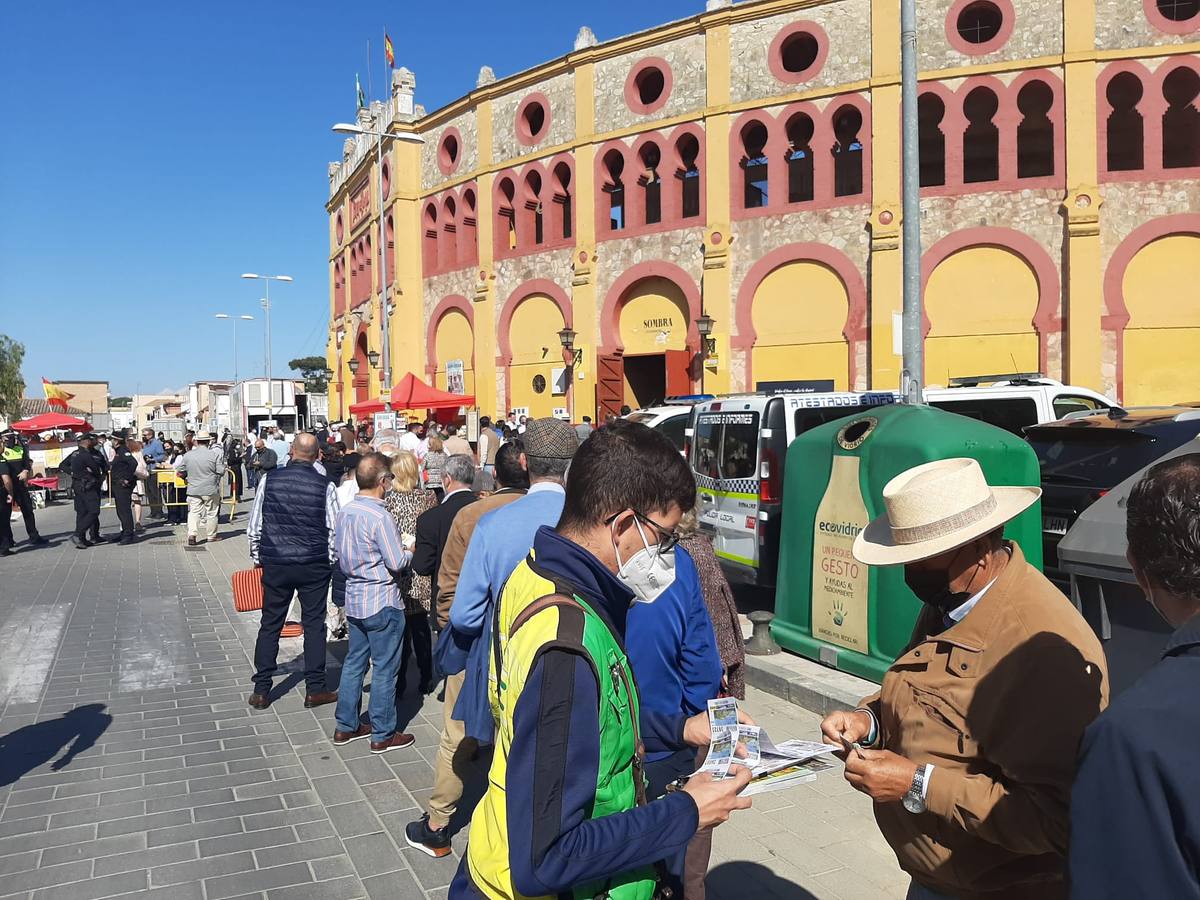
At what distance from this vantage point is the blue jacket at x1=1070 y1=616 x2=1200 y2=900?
4.37 feet

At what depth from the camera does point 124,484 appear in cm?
1639

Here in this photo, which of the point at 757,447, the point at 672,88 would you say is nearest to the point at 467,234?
the point at 672,88

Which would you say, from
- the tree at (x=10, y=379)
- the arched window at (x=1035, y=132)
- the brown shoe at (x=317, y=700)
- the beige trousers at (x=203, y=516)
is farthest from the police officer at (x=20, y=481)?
the tree at (x=10, y=379)

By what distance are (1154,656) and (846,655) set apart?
97.4 inches

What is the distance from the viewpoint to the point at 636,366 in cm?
2569

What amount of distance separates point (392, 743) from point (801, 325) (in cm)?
1810

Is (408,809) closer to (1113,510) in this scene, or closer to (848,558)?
(848,558)

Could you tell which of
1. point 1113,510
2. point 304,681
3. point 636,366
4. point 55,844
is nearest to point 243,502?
point 636,366

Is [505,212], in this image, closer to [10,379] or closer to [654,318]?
[654,318]

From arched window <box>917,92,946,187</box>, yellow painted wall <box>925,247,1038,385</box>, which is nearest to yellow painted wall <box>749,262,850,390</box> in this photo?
yellow painted wall <box>925,247,1038,385</box>

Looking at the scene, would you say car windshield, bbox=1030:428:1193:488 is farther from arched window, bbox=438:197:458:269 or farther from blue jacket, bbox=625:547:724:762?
arched window, bbox=438:197:458:269

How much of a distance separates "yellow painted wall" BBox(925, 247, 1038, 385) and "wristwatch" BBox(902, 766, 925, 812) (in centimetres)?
1969

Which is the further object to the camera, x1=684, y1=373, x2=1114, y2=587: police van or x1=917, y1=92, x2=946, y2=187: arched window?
x1=917, y1=92, x2=946, y2=187: arched window

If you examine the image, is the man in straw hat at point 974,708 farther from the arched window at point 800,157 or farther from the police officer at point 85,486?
the arched window at point 800,157
